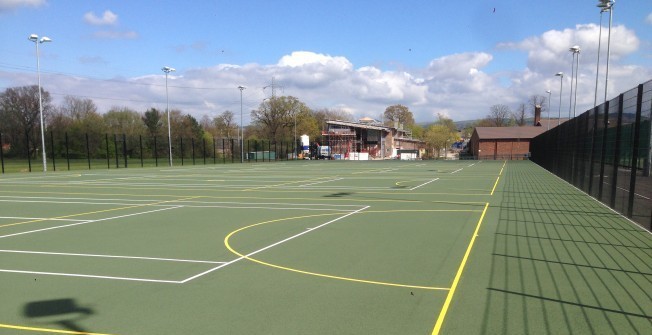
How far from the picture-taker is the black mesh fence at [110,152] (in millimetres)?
49750

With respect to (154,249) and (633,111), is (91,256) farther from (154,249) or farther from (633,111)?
(633,111)

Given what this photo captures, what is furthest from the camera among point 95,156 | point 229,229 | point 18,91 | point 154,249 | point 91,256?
point 18,91

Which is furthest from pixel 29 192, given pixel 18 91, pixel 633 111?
pixel 18 91

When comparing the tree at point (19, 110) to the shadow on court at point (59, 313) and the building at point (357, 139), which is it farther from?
the shadow on court at point (59, 313)

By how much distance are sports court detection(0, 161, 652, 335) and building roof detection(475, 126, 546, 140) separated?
71.0 meters

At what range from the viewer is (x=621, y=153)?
12.2 meters

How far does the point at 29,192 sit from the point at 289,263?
1889cm

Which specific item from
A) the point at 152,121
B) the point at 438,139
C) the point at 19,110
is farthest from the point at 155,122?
the point at 438,139

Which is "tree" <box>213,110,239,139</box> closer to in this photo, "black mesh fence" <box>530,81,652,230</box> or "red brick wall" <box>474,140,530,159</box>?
"red brick wall" <box>474,140,530,159</box>

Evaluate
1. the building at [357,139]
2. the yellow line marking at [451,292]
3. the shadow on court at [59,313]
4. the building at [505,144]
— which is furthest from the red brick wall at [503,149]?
the shadow on court at [59,313]

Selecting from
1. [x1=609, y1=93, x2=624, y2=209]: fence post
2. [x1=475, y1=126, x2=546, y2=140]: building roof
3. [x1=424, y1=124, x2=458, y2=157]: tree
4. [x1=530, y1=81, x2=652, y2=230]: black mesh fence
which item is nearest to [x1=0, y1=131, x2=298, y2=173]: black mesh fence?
[x1=475, y1=126, x2=546, y2=140]: building roof

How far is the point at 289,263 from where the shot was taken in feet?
25.1

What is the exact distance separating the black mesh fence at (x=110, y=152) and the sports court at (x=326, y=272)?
41.0 metres

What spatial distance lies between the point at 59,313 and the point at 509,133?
84815 mm
